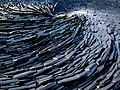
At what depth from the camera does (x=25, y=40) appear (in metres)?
8.25

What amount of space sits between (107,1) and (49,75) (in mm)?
11036

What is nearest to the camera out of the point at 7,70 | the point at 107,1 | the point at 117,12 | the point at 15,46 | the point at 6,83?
the point at 6,83

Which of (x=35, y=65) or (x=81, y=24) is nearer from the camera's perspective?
(x=35, y=65)

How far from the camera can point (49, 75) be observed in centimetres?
686

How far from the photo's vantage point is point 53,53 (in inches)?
312

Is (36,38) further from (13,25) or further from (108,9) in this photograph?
(108,9)

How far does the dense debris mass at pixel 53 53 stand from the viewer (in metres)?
6.72

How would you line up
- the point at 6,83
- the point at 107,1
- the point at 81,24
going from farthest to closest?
the point at 107,1, the point at 81,24, the point at 6,83

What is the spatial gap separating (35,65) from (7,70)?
2.78 feet

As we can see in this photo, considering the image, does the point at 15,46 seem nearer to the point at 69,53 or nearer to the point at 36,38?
the point at 36,38

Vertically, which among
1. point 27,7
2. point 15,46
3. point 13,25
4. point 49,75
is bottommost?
point 49,75

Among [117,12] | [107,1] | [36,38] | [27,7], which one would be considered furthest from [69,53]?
[107,1]

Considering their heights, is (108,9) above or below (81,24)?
above

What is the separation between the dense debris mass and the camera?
22.0 ft
